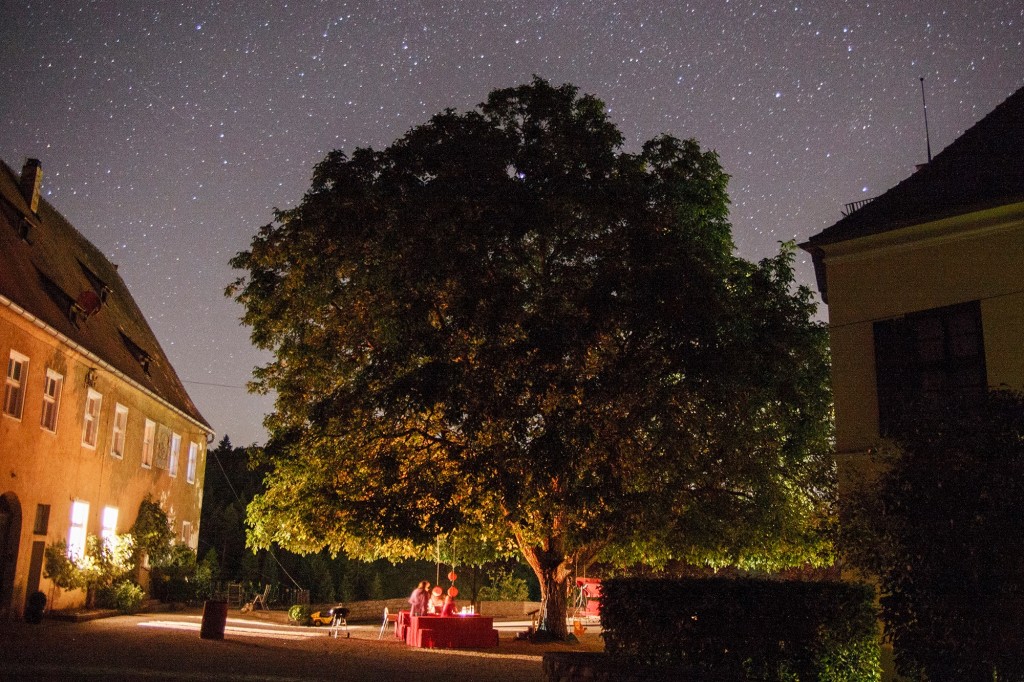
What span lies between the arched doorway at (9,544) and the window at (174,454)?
10.9 metres

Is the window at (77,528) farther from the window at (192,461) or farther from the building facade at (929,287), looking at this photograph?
the building facade at (929,287)

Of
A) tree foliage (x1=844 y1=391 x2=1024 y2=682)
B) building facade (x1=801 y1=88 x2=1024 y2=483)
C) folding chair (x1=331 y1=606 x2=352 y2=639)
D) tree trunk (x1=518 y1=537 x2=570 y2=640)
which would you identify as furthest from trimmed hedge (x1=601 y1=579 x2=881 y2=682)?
folding chair (x1=331 y1=606 x2=352 y2=639)

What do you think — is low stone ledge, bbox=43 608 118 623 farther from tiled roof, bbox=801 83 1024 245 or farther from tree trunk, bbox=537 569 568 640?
tiled roof, bbox=801 83 1024 245

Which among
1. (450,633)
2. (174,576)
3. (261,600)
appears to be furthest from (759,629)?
(261,600)

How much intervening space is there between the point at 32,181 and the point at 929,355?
25322 millimetres

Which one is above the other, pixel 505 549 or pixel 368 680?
pixel 505 549

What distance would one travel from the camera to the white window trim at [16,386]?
21.2 metres

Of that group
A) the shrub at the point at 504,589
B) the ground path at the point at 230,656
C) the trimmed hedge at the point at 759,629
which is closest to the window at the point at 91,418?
the ground path at the point at 230,656

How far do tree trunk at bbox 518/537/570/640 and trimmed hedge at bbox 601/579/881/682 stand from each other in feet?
32.9

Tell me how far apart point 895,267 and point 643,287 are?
16.1 feet

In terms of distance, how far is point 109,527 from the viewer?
2731 centimetres

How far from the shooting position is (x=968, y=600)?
10008 mm

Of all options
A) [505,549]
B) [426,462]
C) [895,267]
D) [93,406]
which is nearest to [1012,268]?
[895,267]

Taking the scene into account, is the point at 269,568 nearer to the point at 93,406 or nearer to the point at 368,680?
the point at 93,406
